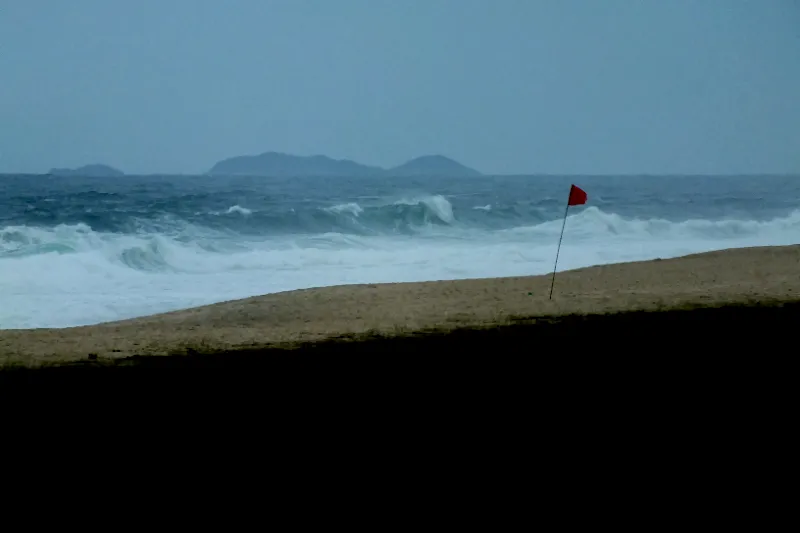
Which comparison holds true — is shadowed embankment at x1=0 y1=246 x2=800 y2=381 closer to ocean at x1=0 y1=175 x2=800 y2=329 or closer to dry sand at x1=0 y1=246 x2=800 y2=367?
dry sand at x1=0 y1=246 x2=800 y2=367

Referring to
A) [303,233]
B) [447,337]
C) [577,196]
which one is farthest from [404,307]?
[303,233]

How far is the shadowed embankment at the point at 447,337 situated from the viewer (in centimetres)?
201

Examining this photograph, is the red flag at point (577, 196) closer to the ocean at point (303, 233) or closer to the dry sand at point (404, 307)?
the dry sand at point (404, 307)

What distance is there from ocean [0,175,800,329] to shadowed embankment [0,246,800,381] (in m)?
2.66

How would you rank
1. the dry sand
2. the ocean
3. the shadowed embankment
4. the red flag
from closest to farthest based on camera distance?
the shadowed embankment < the dry sand < the red flag < the ocean

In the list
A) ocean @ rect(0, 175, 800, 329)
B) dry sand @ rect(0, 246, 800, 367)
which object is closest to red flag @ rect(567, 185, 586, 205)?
dry sand @ rect(0, 246, 800, 367)

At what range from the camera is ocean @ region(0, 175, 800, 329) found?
6449 millimetres

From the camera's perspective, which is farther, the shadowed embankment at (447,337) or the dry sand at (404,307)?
the dry sand at (404,307)

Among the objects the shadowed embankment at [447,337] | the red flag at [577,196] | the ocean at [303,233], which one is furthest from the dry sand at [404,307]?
the ocean at [303,233]

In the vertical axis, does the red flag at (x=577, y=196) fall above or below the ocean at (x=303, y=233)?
above

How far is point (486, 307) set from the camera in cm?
282

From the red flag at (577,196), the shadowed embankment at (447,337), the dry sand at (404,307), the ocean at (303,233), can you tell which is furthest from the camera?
the ocean at (303,233)

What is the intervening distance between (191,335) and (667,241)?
9505 millimetres

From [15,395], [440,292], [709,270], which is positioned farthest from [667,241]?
[15,395]
